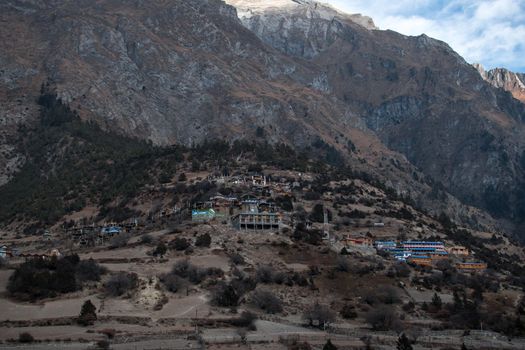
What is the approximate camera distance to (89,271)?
82.3 metres

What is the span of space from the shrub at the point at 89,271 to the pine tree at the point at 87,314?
9188 millimetres

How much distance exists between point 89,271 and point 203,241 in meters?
20.0

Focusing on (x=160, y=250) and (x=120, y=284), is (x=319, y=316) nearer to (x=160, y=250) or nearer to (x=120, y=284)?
(x=120, y=284)

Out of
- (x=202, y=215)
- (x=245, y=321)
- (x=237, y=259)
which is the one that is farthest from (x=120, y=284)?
(x=202, y=215)

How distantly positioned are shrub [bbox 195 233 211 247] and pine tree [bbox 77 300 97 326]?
26.9 m

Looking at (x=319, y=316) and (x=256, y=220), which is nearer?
(x=319, y=316)

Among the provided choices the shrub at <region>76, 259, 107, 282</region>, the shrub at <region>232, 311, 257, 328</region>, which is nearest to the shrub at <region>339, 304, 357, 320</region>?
the shrub at <region>232, 311, 257, 328</region>

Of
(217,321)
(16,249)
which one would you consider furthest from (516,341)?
(16,249)

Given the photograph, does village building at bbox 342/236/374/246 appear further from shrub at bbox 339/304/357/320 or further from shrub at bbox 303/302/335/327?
shrub at bbox 303/302/335/327

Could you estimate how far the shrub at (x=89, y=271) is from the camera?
267ft

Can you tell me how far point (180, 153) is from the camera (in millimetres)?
158875

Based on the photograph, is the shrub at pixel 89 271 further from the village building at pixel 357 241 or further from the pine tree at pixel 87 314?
the village building at pixel 357 241

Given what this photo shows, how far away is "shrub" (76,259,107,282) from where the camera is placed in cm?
8138

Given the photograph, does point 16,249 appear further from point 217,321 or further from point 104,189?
point 217,321
